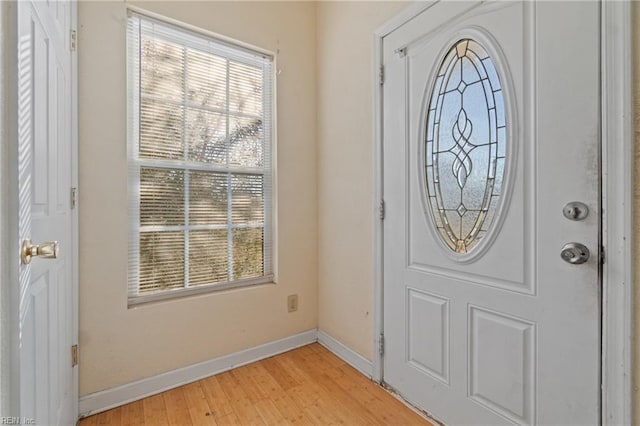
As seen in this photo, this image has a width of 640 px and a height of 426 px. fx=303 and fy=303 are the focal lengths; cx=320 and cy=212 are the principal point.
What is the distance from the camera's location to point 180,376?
1844 millimetres

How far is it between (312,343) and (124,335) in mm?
1286

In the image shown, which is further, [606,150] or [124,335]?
[124,335]

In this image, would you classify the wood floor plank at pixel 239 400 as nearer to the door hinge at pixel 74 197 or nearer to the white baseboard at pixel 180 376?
the white baseboard at pixel 180 376

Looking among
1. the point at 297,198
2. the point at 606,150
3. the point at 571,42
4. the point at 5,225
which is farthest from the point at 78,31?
the point at 606,150

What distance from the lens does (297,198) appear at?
2.34m

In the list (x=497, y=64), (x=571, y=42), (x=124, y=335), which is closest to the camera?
(x=571, y=42)

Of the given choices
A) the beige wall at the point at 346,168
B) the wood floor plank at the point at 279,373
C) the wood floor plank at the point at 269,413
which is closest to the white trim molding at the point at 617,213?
the beige wall at the point at 346,168

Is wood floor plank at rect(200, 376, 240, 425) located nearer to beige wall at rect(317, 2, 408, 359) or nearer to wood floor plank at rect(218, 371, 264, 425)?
wood floor plank at rect(218, 371, 264, 425)

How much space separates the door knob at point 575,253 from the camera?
1031 mm

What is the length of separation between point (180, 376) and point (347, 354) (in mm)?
1073

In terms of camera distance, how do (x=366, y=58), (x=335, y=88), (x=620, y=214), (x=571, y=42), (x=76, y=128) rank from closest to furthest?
(x=620, y=214)
(x=571, y=42)
(x=76, y=128)
(x=366, y=58)
(x=335, y=88)

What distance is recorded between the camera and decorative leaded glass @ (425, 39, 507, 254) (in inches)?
51.2

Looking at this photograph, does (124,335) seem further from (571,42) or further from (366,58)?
(571,42)

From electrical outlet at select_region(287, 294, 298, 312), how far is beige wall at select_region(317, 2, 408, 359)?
0.20 metres
